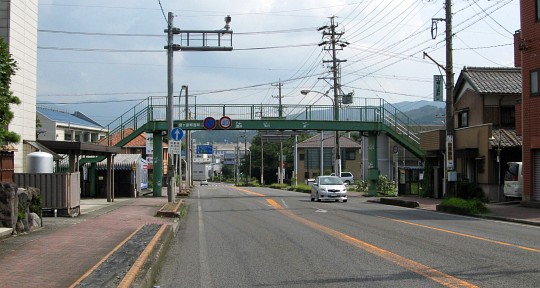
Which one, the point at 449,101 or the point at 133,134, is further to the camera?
the point at 133,134

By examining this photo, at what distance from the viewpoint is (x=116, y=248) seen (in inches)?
436

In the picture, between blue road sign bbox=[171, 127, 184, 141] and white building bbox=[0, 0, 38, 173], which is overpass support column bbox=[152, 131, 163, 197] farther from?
white building bbox=[0, 0, 38, 173]

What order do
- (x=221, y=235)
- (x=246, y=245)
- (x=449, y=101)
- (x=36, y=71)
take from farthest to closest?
(x=449, y=101) → (x=36, y=71) → (x=221, y=235) → (x=246, y=245)

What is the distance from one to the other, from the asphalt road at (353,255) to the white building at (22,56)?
811cm

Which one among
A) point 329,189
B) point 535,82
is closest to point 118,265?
point 535,82

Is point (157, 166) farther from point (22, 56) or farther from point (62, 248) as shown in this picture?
point (62, 248)

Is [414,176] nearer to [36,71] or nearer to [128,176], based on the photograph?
[128,176]

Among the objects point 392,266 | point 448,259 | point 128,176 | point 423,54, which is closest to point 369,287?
point 392,266

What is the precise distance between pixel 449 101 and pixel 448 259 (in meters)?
16.8

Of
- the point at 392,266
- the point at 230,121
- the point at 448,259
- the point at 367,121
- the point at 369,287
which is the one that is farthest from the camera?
the point at 367,121

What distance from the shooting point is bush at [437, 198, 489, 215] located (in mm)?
22734

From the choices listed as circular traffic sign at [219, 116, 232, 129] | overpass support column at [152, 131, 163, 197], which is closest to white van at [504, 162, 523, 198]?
circular traffic sign at [219, 116, 232, 129]

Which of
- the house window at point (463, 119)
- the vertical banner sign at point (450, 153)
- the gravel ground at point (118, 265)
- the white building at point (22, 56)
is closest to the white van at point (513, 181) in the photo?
the vertical banner sign at point (450, 153)

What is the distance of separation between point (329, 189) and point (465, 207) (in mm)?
10682
